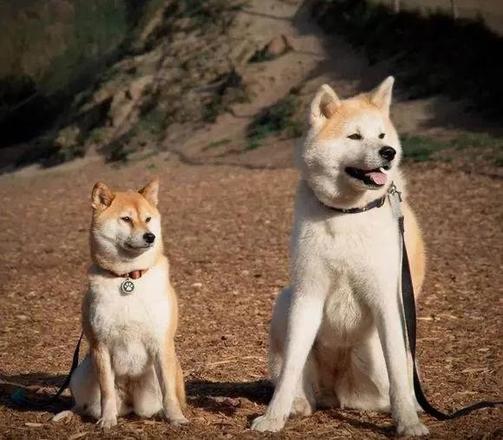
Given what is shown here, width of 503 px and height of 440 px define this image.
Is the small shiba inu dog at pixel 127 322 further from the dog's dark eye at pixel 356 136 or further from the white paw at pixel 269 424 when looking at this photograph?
the dog's dark eye at pixel 356 136

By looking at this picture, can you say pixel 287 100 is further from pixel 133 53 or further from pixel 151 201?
pixel 151 201

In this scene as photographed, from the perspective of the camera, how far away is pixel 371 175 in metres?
4.10

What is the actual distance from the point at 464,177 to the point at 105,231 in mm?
9213

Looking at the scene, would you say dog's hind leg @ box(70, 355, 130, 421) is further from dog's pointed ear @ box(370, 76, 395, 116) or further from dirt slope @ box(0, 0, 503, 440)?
dog's pointed ear @ box(370, 76, 395, 116)

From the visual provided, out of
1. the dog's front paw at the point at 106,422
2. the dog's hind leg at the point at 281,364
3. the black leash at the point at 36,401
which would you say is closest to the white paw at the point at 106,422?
the dog's front paw at the point at 106,422

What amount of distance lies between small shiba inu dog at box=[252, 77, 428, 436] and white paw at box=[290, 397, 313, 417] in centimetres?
10

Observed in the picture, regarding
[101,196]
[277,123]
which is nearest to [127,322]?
[101,196]

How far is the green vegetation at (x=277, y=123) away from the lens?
722 inches

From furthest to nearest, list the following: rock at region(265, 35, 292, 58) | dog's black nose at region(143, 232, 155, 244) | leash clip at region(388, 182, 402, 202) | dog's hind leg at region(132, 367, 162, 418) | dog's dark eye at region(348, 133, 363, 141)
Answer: rock at region(265, 35, 292, 58) → dog's hind leg at region(132, 367, 162, 418) → dog's black nose at region(143, 232, 155, 244) → leash clip at region(388, 182, 402, 202) → dog's dark eye at region(348, 133, 363, 141)

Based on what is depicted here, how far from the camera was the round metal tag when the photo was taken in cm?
436

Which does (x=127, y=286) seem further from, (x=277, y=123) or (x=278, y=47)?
(x=278, y=47)

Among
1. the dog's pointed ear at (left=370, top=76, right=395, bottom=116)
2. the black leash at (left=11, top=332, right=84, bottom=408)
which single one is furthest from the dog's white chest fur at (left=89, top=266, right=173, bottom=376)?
the dog's pointed ear at (left=370, top=76, right=395, bottom=116)

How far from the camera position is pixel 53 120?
2973cm

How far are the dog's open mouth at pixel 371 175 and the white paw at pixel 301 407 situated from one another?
47.4 inches
